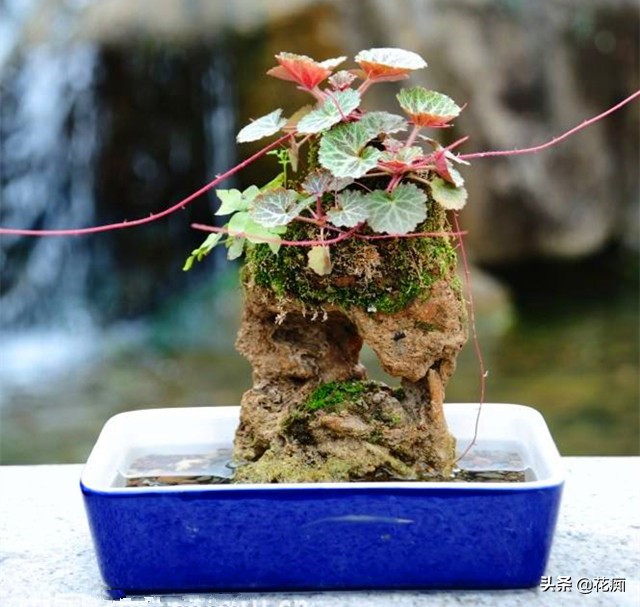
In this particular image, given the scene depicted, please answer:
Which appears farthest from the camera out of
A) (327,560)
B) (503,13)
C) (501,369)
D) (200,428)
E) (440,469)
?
(503,13)

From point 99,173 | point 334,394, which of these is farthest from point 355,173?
point 99,173

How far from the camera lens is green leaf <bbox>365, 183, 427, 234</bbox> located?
1048 millimetres

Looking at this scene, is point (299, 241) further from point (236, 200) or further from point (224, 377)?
point (224, 377)

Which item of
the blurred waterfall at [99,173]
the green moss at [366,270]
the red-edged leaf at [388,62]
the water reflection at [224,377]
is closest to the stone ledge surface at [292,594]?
the green moss at [366,270]

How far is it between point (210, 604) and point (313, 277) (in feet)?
1.08

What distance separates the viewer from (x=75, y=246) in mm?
4328

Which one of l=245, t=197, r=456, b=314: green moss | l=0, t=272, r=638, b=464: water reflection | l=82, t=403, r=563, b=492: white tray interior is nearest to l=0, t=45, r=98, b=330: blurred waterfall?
l=0, t=272, r=638, b=464: water reflection

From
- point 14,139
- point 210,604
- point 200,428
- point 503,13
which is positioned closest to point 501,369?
point 503,13

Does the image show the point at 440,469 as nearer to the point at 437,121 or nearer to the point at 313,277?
the point at 313,277

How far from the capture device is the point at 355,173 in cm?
102

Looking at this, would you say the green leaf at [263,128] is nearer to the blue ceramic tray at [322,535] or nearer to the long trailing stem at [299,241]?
the long trailing stem at [299,241]

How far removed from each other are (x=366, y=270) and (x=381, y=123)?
0.47 ft

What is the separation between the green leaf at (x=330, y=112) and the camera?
1062 mm

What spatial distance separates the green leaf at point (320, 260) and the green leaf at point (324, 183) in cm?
5
